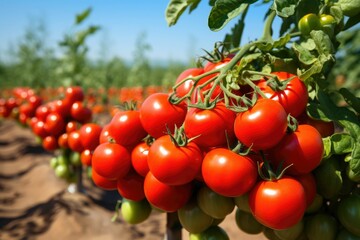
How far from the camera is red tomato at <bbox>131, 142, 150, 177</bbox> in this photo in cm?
117

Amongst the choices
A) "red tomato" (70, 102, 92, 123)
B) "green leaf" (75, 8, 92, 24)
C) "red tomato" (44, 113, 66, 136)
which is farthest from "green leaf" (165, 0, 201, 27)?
"green leaf" (75, 8, 92, 24)

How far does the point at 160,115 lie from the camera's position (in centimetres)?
109

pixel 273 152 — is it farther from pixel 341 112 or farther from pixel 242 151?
pixel 341 112

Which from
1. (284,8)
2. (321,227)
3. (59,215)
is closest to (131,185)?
(321,227)

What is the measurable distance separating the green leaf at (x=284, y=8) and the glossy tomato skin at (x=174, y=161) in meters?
0.50

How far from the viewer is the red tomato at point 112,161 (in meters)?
1.20

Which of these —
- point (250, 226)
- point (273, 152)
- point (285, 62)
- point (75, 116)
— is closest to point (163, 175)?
point (273, 152)

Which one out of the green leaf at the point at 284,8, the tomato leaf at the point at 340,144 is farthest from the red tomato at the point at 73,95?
the tomato leaf at the point at 340,144

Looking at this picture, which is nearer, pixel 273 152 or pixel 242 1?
pixel 273 152

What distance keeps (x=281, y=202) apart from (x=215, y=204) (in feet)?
0.78

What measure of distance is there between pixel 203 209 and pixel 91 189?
4332mm

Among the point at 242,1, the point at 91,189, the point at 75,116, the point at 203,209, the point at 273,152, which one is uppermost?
the point at 242,1

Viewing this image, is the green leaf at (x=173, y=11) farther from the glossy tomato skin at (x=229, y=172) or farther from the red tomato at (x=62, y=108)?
the red tomato at (x=62, y=108)

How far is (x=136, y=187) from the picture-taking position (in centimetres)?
128
